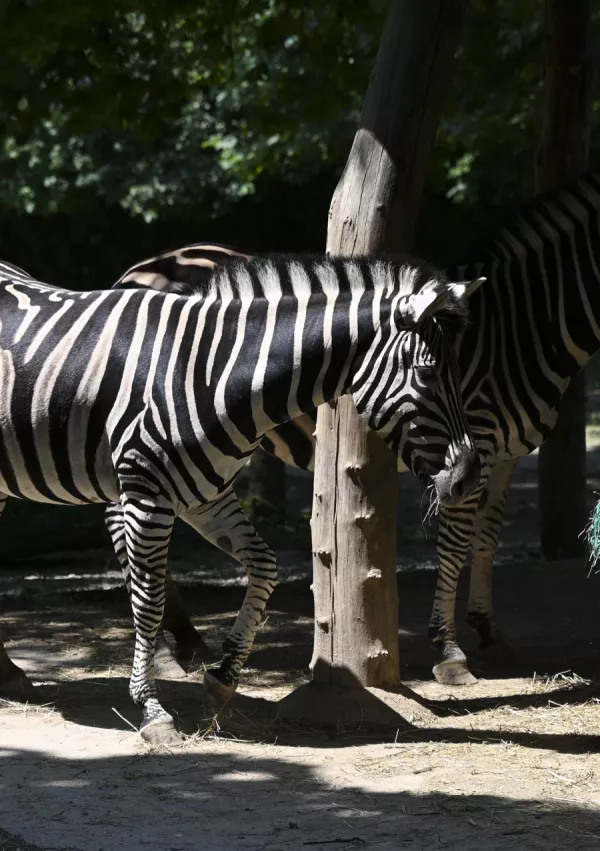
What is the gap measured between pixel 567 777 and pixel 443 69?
3460mm

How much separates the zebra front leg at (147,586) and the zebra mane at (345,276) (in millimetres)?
1093

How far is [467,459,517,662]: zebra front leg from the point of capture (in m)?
6.84

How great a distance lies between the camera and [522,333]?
6.41m

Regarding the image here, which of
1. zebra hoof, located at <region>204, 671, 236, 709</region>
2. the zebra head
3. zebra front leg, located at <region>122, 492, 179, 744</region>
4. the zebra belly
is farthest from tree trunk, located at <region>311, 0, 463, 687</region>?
the zebra belly

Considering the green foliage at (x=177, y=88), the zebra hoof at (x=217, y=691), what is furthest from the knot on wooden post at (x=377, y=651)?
the green foliage at (x=177, y=88)

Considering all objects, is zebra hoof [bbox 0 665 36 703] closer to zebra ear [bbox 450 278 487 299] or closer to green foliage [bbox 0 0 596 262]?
zebra ear [bbox 450 278 487 299]

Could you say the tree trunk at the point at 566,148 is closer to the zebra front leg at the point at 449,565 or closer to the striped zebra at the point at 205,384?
the zebra front leg at the point at 449,565

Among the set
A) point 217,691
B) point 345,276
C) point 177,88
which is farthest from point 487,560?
point 177,88

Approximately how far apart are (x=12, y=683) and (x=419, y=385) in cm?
281

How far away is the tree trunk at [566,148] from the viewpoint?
8.24m

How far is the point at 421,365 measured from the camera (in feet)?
15.3

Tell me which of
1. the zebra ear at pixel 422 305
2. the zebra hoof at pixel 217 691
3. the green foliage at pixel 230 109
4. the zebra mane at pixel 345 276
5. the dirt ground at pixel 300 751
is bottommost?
the dirt ground at pixel 300 751

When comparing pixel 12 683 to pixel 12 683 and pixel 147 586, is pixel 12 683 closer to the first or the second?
pixel 12 683

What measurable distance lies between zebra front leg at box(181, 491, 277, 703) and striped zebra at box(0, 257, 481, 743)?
0.02 meters
